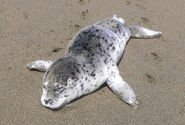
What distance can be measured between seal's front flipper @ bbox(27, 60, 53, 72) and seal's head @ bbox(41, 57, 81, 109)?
540 millimetres

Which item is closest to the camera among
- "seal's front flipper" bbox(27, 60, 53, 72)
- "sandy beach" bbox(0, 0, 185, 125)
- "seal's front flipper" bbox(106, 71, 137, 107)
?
"sandy beach" bbox(0, 0, 185, 125)

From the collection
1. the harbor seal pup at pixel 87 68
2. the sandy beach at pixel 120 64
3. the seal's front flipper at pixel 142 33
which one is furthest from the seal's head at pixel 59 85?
the seal's front flipper at pixel 142 33

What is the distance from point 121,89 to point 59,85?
0.90m

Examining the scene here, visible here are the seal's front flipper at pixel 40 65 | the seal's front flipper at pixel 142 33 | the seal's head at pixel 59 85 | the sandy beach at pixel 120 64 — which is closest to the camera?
the seal's head at pixel 59 85

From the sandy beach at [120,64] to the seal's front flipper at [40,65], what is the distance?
0.09 m

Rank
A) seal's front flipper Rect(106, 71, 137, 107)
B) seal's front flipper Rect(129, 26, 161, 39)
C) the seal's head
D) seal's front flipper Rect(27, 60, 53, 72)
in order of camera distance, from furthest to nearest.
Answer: seal's front flipper Rect(129, 26, 161, 39) < seal's front flipper Rect(27, 60, 53, 72) < seal's front flipper Rect(106, 71, 137, 107) < the seal's head

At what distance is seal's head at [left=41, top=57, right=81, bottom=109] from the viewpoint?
3.21 m

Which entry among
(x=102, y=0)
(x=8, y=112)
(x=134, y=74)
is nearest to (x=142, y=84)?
(x=134, y=74)

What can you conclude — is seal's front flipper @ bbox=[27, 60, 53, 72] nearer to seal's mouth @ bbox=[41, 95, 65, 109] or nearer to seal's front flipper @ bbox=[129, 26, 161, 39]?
seal's mouth @ bbox=[41, 95, 65, 109]

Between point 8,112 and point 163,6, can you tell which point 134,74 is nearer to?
point 8,112

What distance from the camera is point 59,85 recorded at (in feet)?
10.5

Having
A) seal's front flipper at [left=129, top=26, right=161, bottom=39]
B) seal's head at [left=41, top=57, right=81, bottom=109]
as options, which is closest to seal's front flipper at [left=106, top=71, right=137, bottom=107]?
seal's head at [left=41, top=57, right=81, bottom=109]

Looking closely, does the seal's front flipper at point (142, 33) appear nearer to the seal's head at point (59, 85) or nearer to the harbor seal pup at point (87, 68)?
the harbor seal pup at point (87, 68)

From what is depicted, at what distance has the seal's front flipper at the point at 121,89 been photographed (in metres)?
3.53
